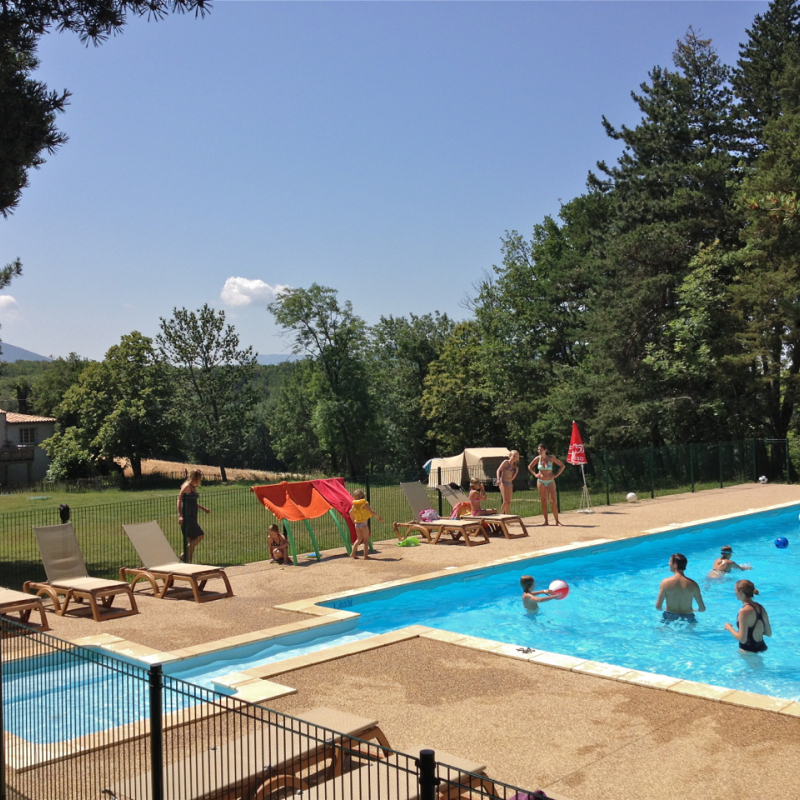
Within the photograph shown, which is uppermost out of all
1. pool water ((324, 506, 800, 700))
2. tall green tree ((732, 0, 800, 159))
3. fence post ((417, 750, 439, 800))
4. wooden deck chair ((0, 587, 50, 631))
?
tall green tree ((732, 0, 800, 159))

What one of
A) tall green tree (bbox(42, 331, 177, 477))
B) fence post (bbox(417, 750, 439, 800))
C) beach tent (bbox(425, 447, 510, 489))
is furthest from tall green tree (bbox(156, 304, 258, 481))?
fence post (bbox(417, 750, 439, 800))

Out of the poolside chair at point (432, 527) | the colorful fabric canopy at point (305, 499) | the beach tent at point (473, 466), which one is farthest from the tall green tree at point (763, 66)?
the colorful fabric canopy at point (305, 499)

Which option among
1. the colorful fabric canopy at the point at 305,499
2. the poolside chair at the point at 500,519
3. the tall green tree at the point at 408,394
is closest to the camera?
the colorful fabric canopy at the point at 305,499

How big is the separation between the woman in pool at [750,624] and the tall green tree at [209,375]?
54.3m

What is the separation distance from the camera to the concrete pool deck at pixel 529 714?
5531 mm

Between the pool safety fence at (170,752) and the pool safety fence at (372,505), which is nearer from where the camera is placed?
the pool safety fence at (170,752)

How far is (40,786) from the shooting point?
5438 mm

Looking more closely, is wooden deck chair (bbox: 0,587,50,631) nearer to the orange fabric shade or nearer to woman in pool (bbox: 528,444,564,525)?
the orange fabric shade

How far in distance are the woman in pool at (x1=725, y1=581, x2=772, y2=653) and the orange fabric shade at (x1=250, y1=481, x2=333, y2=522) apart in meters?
7.40

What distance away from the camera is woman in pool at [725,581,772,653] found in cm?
932

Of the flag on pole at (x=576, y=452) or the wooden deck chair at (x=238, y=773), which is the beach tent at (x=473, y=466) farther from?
the wooden deck chair at (x=238, y=773)

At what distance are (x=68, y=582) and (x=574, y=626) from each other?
718 cm

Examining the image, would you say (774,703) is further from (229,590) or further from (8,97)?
(8,97)

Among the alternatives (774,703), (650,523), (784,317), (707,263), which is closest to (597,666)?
(774,703)
